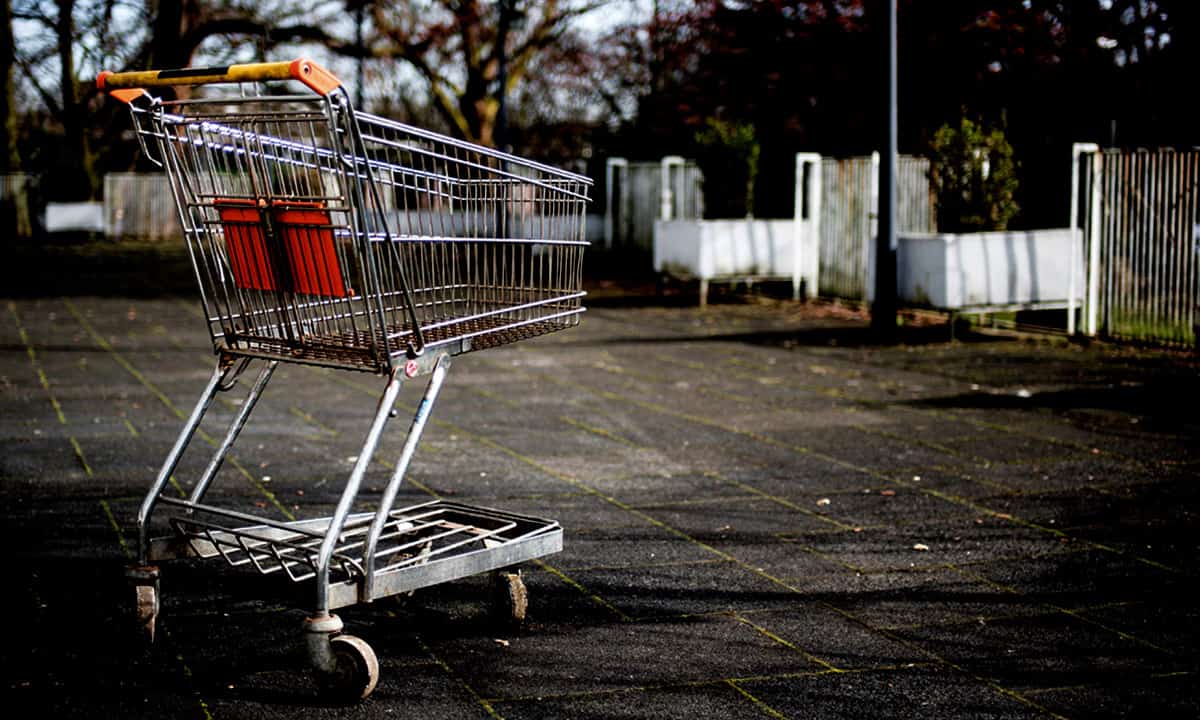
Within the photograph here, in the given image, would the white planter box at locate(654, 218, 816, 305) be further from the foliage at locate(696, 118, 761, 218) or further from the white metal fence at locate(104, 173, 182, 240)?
the white metal fence at locate(104, 173, 182, 240)

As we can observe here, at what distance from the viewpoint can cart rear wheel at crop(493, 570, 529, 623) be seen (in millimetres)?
4344

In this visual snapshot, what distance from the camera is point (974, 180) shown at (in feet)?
42.3

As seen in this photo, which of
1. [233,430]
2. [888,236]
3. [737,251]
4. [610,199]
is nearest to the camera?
[233,430]

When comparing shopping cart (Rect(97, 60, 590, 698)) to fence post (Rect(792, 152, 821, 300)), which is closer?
shopping cart (Rect(97, 60, 590, 698))

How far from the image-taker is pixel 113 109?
2202 cm

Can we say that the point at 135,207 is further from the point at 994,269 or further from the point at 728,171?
the point at 994,269

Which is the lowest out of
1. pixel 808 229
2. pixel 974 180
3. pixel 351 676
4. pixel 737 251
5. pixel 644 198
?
pixel 351 676

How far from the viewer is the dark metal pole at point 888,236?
12.6m

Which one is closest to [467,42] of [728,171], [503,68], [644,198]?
[503,68]

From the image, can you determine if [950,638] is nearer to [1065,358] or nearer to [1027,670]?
[1027,670]

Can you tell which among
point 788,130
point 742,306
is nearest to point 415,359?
point 742,306

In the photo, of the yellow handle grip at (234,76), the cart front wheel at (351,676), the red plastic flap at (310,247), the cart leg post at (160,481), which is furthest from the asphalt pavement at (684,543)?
the yellow handle grip at (234,76)

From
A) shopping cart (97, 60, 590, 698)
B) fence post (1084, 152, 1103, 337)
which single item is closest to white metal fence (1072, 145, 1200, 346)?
fence post (1084, 152, 1103, 337)

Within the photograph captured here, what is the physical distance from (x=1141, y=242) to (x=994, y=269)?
1.32 metres
